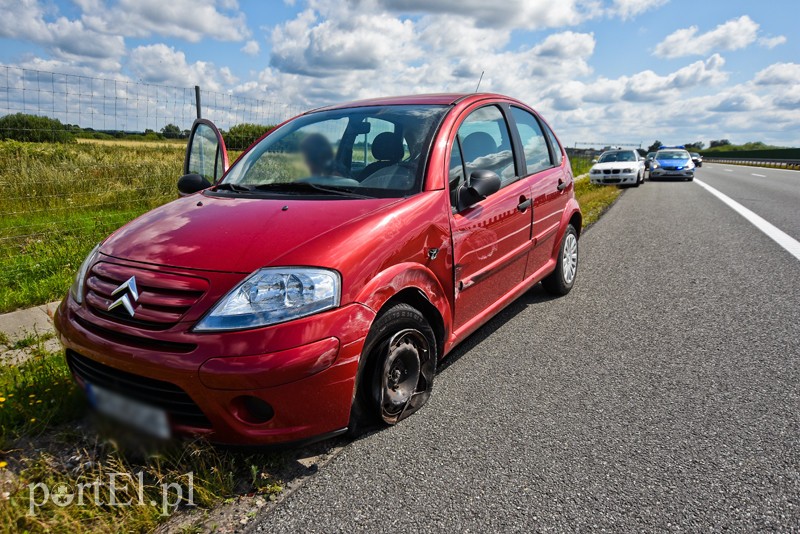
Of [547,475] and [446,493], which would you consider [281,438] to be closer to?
[446,493]

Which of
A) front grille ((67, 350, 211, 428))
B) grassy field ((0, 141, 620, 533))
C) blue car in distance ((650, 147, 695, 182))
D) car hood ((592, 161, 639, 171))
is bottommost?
grassy field ((0, 141, 620, 533))

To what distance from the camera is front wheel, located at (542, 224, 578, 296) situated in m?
4.96

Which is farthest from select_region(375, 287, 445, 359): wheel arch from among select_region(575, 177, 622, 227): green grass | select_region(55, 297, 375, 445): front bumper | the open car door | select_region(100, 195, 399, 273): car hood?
select_region(575, 177, 622, 227): green grass

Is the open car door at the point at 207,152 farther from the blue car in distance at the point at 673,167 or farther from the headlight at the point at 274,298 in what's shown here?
the blue car in distance at the point at 673,167

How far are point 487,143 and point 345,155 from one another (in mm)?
999

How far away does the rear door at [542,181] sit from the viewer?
14.1 feet

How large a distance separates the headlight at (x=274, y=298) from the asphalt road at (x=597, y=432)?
0.76 meters

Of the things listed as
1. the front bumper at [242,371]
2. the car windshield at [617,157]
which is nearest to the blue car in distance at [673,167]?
the car windshield at [617,157]

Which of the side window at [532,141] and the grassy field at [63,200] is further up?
the side window at [532,141]

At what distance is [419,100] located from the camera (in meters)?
3.75

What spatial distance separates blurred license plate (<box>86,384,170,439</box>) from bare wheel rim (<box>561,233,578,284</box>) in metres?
3.71

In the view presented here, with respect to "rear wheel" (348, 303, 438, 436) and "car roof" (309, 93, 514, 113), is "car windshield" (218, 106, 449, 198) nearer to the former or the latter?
"car roof" (309, 93, 514, 113)

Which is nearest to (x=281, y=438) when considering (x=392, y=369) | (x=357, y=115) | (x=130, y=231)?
(x=392, y=369)

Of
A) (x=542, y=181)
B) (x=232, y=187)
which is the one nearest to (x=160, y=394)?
(x=232, y=187)
